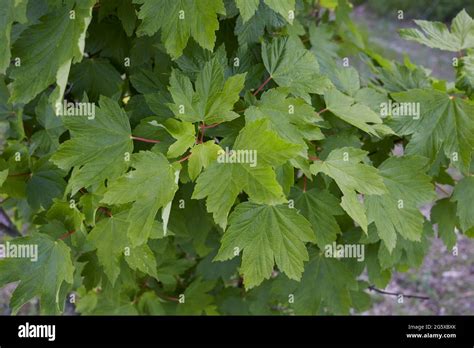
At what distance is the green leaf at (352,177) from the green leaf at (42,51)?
22.9 inches

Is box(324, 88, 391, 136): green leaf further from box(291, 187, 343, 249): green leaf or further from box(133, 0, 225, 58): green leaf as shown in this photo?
box(133, 0, 225, 58): green leaf

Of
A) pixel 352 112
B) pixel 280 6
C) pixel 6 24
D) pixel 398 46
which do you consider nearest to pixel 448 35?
pixel 352 112

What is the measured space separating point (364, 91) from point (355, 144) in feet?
0.55

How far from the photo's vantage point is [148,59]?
1406mm

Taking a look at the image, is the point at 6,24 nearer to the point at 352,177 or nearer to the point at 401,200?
the point at 352,177

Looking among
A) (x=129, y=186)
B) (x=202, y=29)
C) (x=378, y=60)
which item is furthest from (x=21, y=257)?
(x=378, y=60)

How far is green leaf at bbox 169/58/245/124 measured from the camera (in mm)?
1119

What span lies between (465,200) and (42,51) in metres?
1.14

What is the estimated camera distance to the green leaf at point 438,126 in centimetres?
133

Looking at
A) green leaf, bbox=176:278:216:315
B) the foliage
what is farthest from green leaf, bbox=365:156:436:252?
green leaf, bbox=176:278:216:315

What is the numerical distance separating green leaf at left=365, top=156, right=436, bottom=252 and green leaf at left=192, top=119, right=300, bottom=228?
0.39 meters

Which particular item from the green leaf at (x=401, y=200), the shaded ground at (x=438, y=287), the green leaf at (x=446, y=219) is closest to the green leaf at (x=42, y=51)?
the green leaf at (x=401, y=200)

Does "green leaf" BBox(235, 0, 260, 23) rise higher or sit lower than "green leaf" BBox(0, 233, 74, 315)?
higher
